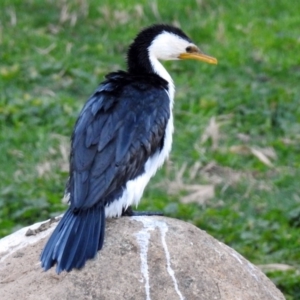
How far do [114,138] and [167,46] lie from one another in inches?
41.2

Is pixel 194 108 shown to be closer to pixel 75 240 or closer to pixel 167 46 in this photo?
pixel 167 46

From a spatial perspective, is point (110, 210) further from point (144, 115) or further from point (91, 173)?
point (144, 115)

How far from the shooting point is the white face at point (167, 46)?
5.42m

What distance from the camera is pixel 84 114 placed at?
4797 millimetres

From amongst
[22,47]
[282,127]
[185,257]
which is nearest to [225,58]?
[282,127]

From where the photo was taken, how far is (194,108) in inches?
324

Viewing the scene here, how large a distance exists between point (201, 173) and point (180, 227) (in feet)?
9.49

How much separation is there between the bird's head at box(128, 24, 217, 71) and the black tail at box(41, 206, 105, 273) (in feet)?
4.14

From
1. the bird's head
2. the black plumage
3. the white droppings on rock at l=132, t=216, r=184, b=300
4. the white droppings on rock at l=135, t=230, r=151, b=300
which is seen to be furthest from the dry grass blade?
the white droppings on rock at l=135, t=230, r=151, b=300

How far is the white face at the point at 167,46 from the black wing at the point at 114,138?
15.8 inches

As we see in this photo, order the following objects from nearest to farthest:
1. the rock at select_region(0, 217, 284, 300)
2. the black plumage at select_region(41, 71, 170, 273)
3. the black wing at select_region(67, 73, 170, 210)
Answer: the rock at select_region(0, 217, 284, 300) → the black plumage at select_region(41, 71, 170, 273) → the black wing at select_region(67, 73, 170, 210)

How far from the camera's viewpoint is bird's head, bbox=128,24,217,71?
17.6 ft

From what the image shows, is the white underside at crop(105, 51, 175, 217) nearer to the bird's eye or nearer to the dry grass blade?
the bird's eye

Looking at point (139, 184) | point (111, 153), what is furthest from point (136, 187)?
point (111, 153)
